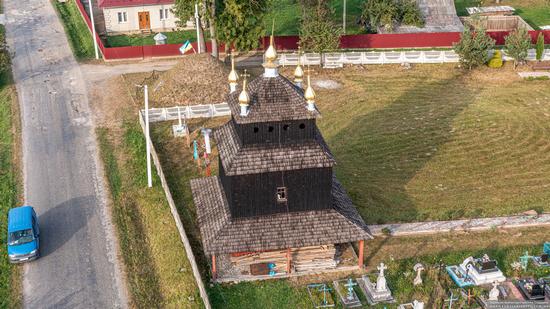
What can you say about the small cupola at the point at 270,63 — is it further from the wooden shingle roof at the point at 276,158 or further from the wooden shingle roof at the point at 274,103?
the wooden shingle roof at the point at 276,158

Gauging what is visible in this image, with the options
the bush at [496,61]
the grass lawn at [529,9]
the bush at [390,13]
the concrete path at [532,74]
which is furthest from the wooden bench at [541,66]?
the grass lawn at [529,9]

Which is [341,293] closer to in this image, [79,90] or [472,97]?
[472,97]

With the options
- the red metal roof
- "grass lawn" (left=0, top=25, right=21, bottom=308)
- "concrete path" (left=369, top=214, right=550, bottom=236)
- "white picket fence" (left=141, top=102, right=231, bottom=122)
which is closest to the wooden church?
"concrete path" (left=369, top=214, right=550, bottom=236)

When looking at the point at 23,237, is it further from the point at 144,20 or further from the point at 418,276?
the point at 144,20

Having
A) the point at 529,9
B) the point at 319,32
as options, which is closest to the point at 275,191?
the point at 319,32

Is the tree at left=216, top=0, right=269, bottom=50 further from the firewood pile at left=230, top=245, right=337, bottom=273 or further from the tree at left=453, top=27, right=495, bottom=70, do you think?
the firewood pile at left=230, top=245, right=337, bottom=273

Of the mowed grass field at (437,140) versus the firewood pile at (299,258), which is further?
the mowed grass field at (437,140)

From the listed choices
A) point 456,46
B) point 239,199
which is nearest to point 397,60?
point 456,46
